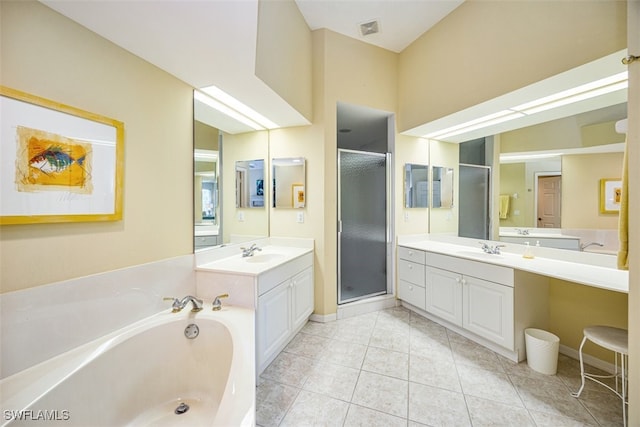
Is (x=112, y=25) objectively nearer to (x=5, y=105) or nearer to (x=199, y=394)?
(x=5, y=105)

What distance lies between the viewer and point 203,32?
1231 mm

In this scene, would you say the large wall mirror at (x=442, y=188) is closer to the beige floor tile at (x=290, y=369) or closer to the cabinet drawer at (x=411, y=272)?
the cabinet drawer at (x=411, y=272)

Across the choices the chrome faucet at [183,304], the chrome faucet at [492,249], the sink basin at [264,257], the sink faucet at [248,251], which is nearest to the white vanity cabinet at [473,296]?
the chrome faucet at [492,249]

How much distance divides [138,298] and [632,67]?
9.94 ft

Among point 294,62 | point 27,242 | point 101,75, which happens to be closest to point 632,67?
point 294,62

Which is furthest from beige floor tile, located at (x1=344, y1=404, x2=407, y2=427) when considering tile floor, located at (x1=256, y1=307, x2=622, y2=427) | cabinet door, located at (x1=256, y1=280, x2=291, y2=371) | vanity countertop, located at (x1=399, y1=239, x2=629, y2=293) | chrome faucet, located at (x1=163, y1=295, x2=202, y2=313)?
vanity countertop, located at (x1=399, y1=239, x2=629, y2=293)

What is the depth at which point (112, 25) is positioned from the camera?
1180 mm

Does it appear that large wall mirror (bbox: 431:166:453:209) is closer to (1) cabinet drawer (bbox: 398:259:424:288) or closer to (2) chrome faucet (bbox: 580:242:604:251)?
(1) cabinet drawer (bbox: 398:259:424:288)

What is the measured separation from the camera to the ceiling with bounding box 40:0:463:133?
42.5 inches

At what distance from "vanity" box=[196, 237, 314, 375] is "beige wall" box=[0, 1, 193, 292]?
35 centimetres

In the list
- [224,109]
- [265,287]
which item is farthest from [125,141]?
[265,287]

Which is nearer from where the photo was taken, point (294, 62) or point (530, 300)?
point (530, 300)

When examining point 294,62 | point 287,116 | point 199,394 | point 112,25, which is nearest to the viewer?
point 112,25

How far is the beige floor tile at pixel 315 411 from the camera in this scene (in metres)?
1.40
